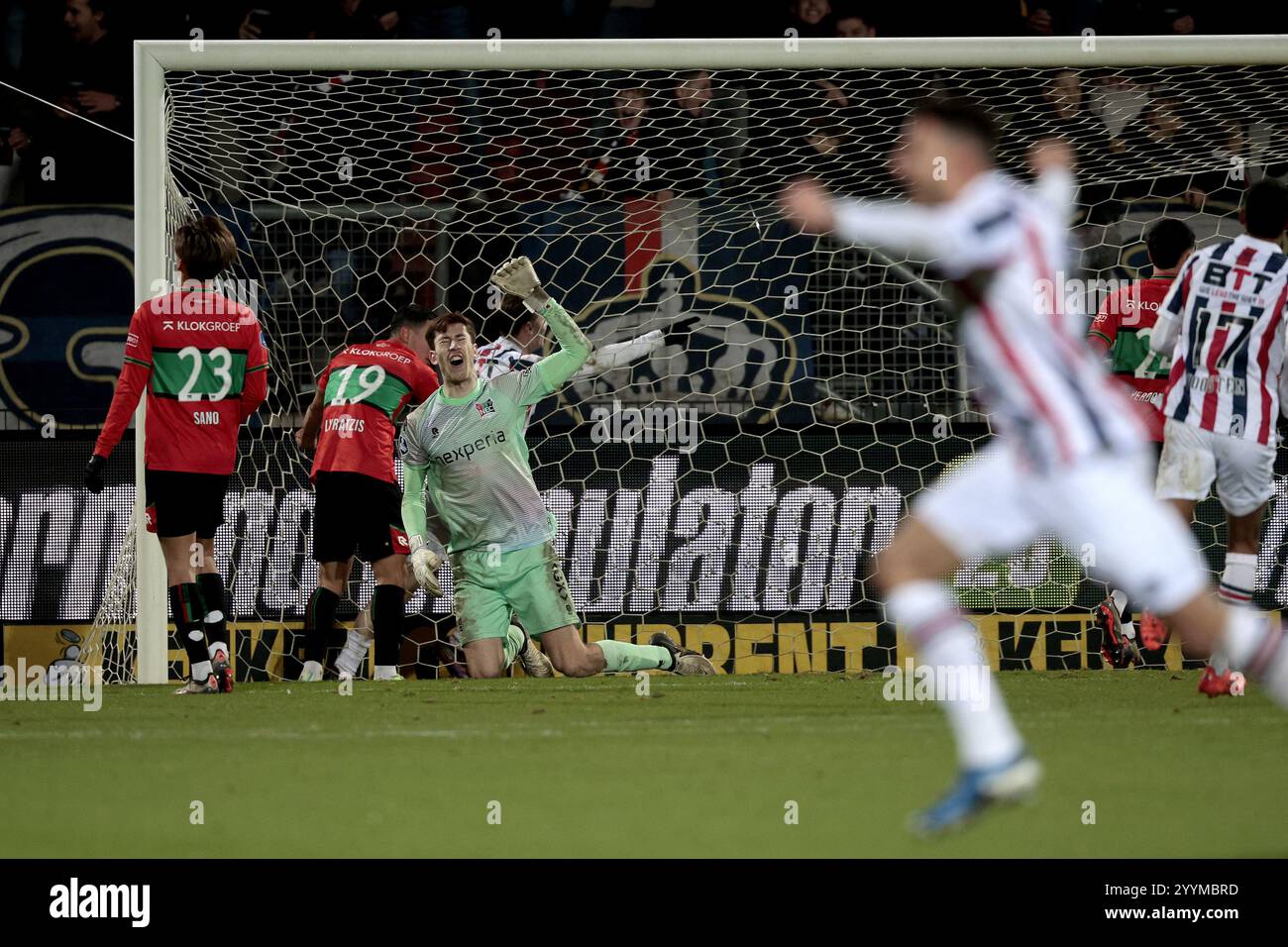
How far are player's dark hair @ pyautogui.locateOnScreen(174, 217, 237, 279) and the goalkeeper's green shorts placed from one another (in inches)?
65.3

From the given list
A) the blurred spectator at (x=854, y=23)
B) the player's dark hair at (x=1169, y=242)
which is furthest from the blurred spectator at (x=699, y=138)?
the player's dark hair at (x=1169, y=242)

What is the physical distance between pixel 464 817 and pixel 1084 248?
6291mm

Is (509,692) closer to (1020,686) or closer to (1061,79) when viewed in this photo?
(1020,686)

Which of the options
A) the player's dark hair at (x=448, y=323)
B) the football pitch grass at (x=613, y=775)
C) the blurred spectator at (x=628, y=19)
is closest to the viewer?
the football pitch grass at (x=613, y=775)

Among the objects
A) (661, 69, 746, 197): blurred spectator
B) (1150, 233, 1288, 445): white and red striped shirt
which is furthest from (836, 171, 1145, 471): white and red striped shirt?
(661, 69, 746, 197): blurred spectator

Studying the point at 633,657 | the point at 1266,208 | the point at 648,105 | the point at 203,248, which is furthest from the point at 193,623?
the point at 1266,208

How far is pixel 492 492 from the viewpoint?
24.3 feet

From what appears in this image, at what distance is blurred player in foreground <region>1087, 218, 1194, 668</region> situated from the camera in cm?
797

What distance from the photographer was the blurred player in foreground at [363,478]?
784cm

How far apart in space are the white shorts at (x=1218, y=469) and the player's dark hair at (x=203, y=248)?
3.82m

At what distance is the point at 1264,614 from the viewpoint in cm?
845

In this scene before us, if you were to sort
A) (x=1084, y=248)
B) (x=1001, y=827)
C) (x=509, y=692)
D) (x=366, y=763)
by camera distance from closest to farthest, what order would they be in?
(x=1001, y=827), (x=366, y=763), (x=509, y=692), (x=1084, y=248)

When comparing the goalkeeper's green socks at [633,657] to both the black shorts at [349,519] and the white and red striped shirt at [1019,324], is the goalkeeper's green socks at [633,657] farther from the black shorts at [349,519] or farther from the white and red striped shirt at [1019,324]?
the white and red striped shirt at [1019,324]

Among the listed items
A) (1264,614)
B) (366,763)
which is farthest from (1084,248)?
(366,763)
